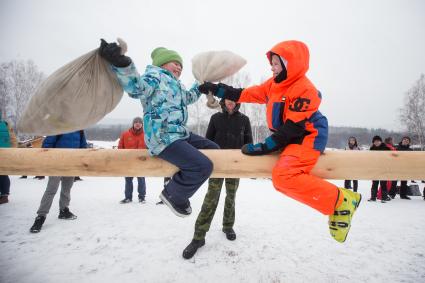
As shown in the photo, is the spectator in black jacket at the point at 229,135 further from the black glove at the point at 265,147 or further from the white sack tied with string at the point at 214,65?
the black glove at the point at 265,147

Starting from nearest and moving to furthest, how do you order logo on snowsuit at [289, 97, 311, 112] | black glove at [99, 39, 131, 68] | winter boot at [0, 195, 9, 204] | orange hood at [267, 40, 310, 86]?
black glove at [99, 39, 131, 68]
logo on snowsuit at [289, 97, 311, 112]
orange hood at [267, 40, 310, 86]
winter boot at [0, 195, 9, 204]

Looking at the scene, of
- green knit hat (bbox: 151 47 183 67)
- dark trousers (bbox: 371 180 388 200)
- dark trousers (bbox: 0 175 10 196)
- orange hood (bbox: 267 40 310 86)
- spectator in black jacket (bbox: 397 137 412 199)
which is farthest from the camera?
spectator in black jacket (bbox: 397 137 412 199)

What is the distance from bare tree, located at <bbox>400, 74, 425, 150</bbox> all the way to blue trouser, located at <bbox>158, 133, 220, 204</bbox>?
2581 centimetres

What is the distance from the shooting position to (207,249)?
123 inches

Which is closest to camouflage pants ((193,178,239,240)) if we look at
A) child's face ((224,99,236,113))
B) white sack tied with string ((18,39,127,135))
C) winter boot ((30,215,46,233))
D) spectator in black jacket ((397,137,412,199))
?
child's face ((224,99,236,113))

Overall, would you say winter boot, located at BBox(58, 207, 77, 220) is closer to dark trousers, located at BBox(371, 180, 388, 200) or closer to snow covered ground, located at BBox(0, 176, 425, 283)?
snow covered ground, located at BBox(0, 176, 425, 283)

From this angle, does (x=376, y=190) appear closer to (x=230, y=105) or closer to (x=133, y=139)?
(x=230, y=105)

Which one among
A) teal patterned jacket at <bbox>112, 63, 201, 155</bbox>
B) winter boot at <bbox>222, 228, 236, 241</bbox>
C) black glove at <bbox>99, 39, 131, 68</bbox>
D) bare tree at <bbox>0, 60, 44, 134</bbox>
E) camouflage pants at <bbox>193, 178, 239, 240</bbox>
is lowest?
winter boot at <bbox>222, 228, 236, 241</bbox>

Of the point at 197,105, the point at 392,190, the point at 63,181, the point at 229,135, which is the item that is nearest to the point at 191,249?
the point at 229,135

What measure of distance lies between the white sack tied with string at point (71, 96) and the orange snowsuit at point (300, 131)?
121 centimetres

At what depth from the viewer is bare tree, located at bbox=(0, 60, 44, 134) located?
22.6m

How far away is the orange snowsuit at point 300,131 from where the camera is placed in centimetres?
174

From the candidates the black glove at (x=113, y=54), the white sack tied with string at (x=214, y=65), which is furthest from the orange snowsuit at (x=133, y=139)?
the black glove at (x=113, y=54)

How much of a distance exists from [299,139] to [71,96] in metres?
1.65
